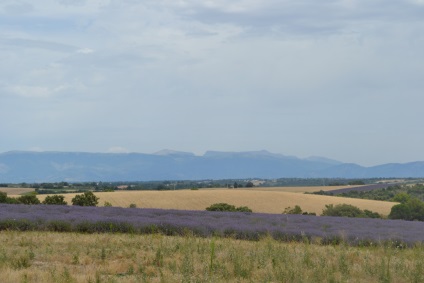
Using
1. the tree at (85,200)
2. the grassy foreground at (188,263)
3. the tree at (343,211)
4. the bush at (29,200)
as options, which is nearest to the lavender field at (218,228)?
the grassy foreground at (188,263)

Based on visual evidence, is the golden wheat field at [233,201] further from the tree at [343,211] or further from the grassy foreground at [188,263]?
the grassy foreground at [188,263]

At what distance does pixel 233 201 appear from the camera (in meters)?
57.6

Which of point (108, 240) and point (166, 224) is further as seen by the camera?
point (166, 224)

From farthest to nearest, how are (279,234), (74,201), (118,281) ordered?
(74,201) → (279,234) → (118,281)

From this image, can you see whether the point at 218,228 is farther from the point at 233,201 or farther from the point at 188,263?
the point at 233,201

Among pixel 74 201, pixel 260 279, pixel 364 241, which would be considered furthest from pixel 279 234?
pixel 74 201

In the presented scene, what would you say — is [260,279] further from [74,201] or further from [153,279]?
[74,201]

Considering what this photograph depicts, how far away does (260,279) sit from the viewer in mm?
10922

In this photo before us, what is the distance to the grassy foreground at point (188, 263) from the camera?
1080 centimetres

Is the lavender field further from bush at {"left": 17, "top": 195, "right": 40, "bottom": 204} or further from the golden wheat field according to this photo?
the golden wheat field

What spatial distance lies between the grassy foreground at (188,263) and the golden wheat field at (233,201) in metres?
35.7

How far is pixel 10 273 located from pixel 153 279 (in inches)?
91.0

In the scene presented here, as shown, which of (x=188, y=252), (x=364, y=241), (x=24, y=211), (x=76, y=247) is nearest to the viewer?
(x=188, y=252)

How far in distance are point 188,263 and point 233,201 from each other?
45977 mm
